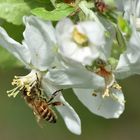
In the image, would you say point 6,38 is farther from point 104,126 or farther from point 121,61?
point 104,126

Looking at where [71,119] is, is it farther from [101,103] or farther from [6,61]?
[6,61]

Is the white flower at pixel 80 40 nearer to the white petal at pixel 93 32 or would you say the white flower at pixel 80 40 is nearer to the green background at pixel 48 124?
the white petal at pixel 93 32

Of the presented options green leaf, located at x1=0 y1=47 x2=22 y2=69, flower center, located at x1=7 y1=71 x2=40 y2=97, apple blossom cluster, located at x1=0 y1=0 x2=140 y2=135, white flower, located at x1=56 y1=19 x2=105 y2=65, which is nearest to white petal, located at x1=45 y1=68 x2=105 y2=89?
apple blossom cluster, located at x1=0 y1=0 x2=140 y2=135

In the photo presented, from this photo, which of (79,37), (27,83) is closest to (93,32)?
(79,37)

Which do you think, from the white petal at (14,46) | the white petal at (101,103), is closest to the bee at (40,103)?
the white petal at (101,103)

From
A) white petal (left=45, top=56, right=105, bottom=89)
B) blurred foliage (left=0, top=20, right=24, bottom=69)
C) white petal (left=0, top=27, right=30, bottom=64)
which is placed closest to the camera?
white petal (left=45, top=56, right=105, bottom=89)

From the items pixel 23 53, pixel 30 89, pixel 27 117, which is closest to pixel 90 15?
pixel 23 53

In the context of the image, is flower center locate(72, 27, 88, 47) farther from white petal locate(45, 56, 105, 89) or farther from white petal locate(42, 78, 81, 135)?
white petal locate(42, 78, 81, 135)
